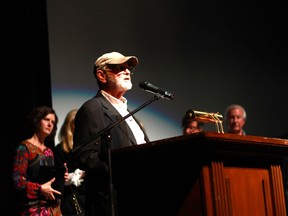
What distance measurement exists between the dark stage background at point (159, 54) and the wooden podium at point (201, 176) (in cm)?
273

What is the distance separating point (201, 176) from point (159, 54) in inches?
144

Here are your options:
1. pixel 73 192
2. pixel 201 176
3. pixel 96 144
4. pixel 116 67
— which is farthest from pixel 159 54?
pixel 201 176

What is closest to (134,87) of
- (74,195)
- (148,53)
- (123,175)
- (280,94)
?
(148,53)

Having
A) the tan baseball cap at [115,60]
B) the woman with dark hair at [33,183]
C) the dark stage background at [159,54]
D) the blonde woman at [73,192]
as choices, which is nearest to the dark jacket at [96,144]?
the tan baseball cap at [115,60]

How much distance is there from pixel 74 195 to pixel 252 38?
3.13 m

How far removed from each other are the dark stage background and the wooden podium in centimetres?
273

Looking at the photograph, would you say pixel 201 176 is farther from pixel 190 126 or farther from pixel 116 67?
pixel 190 126

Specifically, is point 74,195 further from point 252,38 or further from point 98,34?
A: point 252,38

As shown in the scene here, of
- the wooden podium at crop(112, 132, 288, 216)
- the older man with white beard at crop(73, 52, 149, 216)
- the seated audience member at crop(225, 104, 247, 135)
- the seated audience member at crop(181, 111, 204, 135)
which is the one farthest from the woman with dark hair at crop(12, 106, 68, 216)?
the seated audience member at crop(225, 104, 247, 135)

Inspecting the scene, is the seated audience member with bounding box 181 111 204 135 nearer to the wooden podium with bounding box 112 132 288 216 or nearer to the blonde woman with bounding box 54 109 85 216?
the blonde woman with bounding box 54 109 85 216

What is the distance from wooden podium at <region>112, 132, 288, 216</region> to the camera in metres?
2.32

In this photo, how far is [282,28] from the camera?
21.8 feet

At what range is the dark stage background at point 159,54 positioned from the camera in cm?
518

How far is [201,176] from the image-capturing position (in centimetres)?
233
